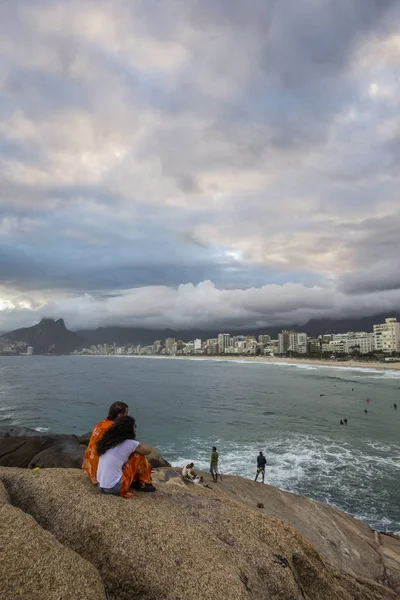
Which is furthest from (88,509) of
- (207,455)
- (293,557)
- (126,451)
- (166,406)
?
(166,406)

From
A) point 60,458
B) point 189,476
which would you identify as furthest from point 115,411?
point 60,458

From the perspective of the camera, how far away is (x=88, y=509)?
18.8 feet

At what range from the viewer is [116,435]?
20.6ft

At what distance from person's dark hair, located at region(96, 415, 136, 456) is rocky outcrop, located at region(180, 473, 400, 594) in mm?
5365

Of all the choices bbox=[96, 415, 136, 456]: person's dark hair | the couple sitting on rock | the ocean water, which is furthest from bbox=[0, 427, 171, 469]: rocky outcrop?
bbox=[96, 415, 136, 456]: person's dark hair

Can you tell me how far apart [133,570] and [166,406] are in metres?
49.8

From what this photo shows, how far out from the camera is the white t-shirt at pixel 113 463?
6.24m

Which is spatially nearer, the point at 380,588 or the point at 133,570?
the point at 133,570

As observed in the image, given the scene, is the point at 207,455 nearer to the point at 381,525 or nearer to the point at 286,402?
the point at 381,525

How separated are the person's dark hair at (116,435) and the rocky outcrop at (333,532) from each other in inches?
211

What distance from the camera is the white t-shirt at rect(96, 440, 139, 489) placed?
6238 mm

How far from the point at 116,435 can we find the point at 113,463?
1.64 ft

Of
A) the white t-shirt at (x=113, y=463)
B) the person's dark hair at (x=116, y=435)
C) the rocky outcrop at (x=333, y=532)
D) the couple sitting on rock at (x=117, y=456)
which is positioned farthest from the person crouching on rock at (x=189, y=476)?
the person's dark hair at (x=116, y=435)

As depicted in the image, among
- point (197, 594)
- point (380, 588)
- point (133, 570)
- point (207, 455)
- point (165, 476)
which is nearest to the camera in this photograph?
point (197, 594)
